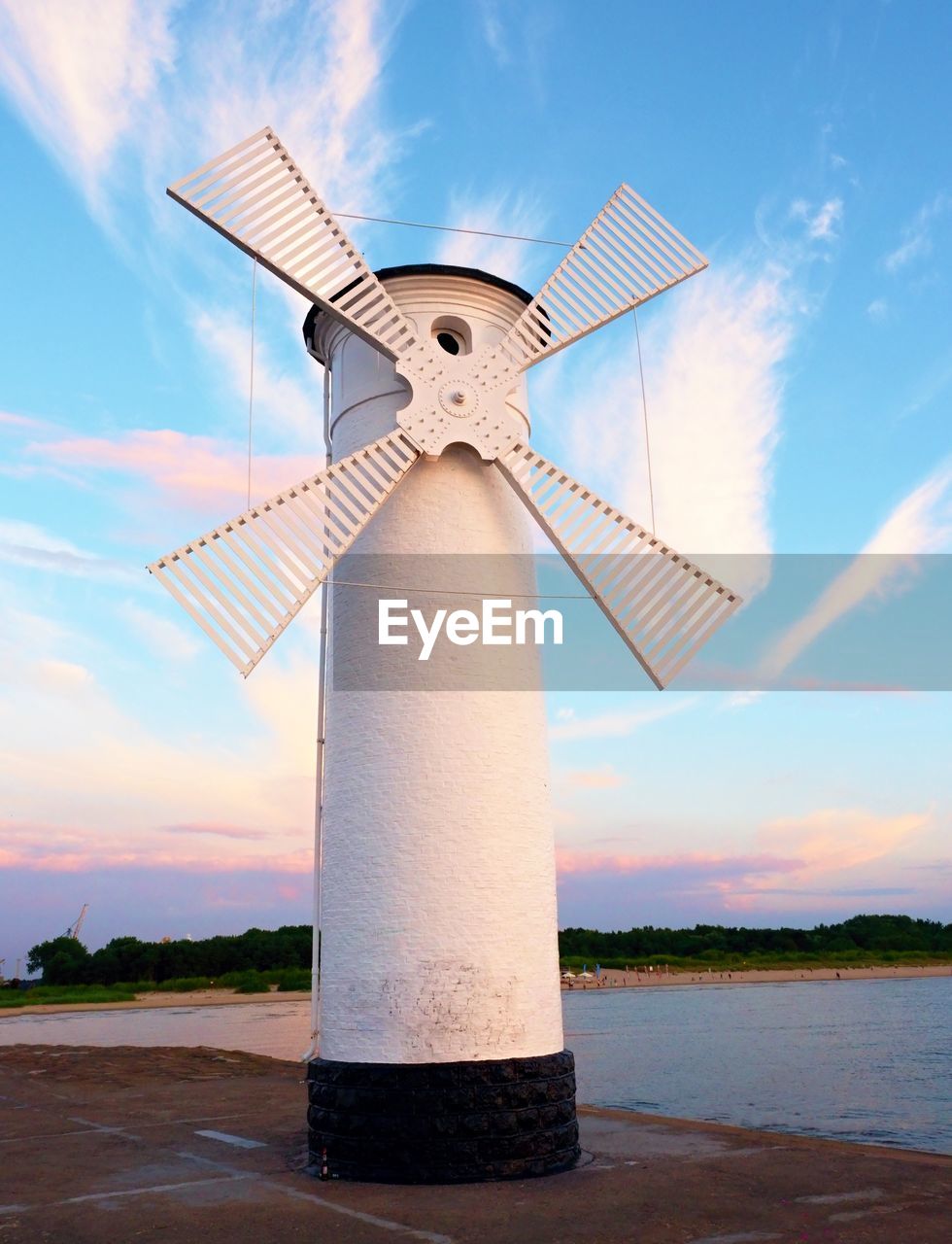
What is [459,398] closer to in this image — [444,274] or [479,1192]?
[444,274]

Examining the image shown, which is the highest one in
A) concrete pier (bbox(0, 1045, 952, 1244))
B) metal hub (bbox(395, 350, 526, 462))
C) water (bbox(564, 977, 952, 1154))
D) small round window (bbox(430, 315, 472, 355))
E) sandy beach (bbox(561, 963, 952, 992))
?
small round window (bbox(430, 315, 472, 355))

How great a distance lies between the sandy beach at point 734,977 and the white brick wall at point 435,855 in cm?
5711

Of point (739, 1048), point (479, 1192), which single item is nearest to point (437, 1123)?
point (479, 1192)

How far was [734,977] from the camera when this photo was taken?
70812 millimetres

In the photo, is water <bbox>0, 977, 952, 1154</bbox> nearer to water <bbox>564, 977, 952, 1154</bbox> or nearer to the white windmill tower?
water <bbox>564, 977, 952, 1154</bbox>

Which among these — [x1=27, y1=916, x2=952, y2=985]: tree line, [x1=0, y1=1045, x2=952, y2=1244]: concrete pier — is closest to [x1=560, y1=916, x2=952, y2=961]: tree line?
[x1=27, y1=916, x2=952, y2=985]: tree line

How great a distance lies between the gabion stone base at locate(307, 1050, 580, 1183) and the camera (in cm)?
Answer: 770

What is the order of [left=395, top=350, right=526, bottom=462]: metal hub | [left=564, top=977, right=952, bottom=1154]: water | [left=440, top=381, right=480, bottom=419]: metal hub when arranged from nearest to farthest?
[left=395, top=350, right=526, bottom=462]: metal hub, [left=440, top=381, right=480, bottom=419]: metal hub, [left=564, top=977, right=952, bottom=1154]: water

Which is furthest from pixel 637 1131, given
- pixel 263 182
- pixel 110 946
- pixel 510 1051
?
pixel 110 946

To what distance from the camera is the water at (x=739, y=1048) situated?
16.9 m

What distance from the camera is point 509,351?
9.67m

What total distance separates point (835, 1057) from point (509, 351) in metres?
21.8

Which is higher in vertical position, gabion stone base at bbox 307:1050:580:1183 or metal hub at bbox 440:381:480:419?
metal hub at bbox 440:381:480:419

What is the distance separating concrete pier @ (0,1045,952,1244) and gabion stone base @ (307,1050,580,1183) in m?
0.18
